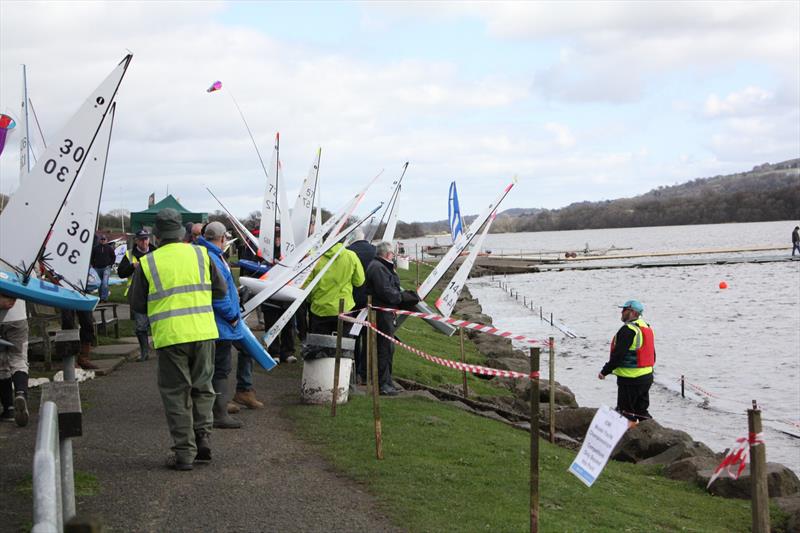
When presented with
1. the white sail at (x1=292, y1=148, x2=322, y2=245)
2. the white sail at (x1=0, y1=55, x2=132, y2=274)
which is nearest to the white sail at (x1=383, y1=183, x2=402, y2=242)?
the white sail at (x1=292, y1=148, x2=322, y2=245)

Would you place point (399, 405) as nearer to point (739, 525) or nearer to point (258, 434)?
point (258, 434)

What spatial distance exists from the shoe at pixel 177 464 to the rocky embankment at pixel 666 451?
5.98 metres

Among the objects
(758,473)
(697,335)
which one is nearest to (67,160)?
(758,473)

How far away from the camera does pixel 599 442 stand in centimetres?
681

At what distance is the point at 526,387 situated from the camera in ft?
63.3

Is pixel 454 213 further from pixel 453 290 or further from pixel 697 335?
pixel 697 335

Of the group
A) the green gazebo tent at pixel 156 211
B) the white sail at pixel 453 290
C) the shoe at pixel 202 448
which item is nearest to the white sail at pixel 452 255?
the white sail at pixel 453 290

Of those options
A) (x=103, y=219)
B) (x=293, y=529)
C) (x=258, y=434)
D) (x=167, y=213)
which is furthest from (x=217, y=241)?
(x=103, y=219)

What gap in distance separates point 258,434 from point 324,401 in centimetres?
187

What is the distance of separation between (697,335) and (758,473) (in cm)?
3211

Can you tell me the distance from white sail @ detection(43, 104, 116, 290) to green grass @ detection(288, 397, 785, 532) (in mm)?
3020

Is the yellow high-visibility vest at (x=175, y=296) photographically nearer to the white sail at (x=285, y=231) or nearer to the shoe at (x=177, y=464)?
the shoe at (x=177, y=464)

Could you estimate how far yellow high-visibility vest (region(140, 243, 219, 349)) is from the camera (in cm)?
827

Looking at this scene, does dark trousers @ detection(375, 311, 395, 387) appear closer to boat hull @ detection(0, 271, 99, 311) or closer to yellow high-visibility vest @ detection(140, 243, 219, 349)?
boat hull @ detection(0, 271, 99, 311)
